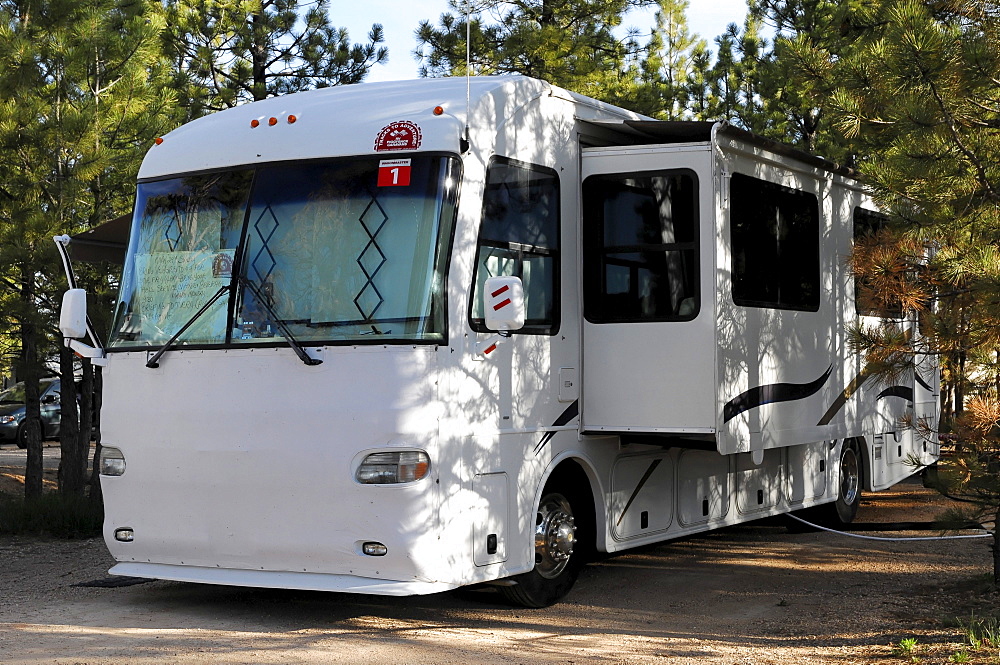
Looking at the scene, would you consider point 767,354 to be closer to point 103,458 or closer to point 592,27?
point 103,458

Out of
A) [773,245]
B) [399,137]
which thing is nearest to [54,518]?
[399,137]

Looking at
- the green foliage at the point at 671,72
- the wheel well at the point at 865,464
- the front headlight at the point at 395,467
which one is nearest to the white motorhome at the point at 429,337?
the front headlight at the point at 395,467

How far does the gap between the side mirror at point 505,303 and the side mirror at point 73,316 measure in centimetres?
268

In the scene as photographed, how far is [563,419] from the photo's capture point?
784cm

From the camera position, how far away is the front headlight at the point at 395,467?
6664 millimetres

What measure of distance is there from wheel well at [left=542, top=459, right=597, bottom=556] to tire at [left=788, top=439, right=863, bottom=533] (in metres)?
3.94

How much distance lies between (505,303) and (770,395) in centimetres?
284

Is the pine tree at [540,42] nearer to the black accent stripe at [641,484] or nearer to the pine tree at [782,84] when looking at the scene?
the pine tree at [782,84]

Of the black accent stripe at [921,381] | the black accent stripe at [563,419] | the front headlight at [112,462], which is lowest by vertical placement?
the front headlight at [112,462]

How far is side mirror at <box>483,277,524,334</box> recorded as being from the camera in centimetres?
675

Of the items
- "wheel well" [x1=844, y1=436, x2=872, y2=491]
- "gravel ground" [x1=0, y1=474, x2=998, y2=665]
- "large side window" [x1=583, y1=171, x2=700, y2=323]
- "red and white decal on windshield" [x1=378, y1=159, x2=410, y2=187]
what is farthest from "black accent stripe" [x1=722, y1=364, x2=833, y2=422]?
"red and white decal on windshield" [x1=378, y1=159, x2=410, y2=187]

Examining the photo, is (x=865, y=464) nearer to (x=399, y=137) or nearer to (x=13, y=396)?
(x=399, y=137)

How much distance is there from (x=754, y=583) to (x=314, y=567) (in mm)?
3435

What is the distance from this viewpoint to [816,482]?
10898mm
